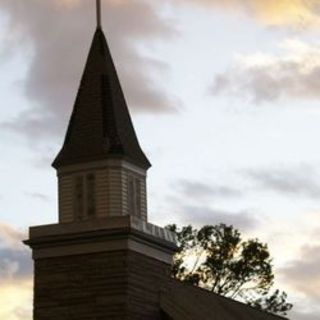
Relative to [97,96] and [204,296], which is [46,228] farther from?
[204,296]

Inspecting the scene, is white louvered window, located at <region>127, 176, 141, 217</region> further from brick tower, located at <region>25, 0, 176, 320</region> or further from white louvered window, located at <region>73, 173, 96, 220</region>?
white louvered window, located at <region>73, 173, 96, 220</region>

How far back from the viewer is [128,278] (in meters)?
42.2

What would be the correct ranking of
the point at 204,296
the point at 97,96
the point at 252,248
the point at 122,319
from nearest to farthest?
1. the point at 122,319
2. the point at 97,96
3. the point at 204,296
4. the point at 252,248

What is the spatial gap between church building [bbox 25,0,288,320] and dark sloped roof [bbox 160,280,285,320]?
0.07 m

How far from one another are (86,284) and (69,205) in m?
2.67

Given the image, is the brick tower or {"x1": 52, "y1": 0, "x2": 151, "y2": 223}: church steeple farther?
{"x1": 52, "y1": 0, "x2": 151, "y2": 223}: church steeple

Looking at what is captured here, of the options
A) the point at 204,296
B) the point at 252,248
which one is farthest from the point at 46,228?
the point at 252,248

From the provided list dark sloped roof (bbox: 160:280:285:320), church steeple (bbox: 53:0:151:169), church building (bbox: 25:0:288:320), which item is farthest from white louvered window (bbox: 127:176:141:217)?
dark sloped roof (bbox: 160:280:285:320)

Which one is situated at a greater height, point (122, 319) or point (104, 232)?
point (104, 232)

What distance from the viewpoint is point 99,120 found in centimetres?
4438

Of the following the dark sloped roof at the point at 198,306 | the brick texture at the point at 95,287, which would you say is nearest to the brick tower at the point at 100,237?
the brick texture at the point at 95,287

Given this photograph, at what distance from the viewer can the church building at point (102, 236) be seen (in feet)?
139

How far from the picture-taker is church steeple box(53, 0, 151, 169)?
43.4 m

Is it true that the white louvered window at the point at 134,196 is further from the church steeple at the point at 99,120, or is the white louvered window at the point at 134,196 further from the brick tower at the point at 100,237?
the church steeple at the point at 99,120
